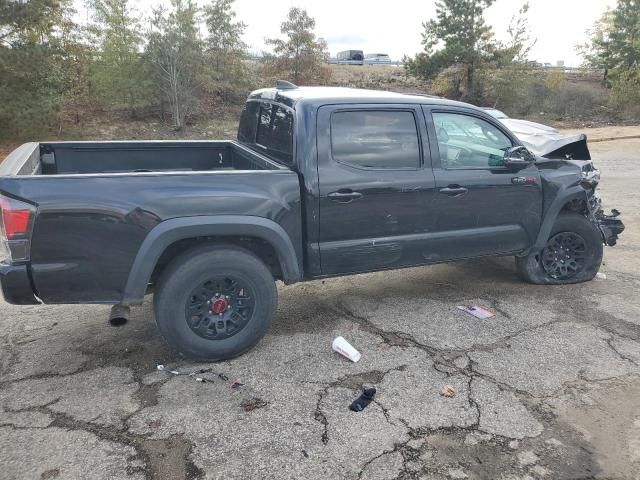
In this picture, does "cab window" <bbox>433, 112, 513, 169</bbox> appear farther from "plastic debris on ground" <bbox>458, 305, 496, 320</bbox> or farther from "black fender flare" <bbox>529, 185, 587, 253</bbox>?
"plastic debris on ground" <bbox>458, 305, 496, 320</bbox>

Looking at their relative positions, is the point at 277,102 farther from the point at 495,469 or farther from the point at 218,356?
the point at 495,469

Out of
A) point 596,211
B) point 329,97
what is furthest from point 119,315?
point 596,211

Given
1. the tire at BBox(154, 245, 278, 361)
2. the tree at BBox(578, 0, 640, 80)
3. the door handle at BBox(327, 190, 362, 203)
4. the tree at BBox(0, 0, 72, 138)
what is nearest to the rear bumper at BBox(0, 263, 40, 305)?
the tire at BBox(154, 245, 278, 361)

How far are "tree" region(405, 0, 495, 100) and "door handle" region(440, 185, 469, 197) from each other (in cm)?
2588

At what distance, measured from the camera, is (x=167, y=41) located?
17422 millimetres

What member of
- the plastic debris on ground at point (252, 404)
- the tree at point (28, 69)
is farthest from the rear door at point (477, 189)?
the tree at point (28, 69)

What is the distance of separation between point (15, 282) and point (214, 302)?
3.98 ft

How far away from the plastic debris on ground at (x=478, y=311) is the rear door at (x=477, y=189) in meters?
0.49

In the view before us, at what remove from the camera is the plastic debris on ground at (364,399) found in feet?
10.6

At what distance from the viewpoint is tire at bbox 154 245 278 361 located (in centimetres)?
354

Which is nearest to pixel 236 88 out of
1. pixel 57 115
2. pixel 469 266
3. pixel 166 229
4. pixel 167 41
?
pixel 167 41

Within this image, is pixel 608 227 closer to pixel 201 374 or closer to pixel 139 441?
pixel 201 374

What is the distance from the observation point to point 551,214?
4887 millimetres

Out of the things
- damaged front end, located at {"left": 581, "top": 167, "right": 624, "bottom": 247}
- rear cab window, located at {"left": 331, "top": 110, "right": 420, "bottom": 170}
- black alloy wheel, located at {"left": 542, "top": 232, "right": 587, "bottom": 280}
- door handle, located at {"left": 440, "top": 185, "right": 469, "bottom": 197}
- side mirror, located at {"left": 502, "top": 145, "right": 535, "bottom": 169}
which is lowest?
black alloy wheel, located at {"left": 542, "top": 232, "right": 587, "bottom": 280}
